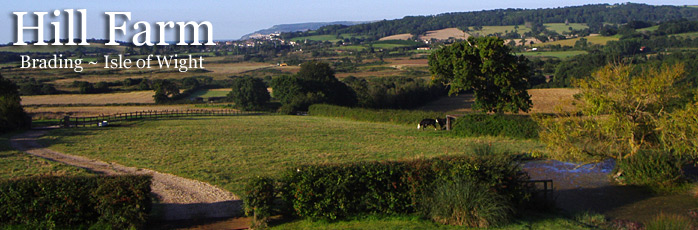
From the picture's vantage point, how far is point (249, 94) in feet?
210

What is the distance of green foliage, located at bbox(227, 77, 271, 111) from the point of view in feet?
209

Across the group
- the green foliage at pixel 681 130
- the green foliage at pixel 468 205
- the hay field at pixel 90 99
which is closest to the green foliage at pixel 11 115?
the hay field at pixel 90 99

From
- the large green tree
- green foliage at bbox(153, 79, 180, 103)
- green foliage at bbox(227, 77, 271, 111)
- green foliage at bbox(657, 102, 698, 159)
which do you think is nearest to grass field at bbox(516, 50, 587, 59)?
green foliage at bbox(227, 77, 271, 111)

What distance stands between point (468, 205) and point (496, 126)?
20.7m

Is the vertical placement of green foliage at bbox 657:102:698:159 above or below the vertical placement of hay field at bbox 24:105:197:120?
above

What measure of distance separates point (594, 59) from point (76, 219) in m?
76.5

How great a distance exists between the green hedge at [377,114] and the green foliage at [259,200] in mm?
27300

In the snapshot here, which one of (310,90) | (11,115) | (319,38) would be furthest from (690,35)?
(11,115)

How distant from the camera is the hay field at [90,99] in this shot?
6225cm

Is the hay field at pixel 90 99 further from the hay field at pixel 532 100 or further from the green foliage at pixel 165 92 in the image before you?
the hay field at pixel 532 100

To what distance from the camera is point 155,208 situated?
12367 mm

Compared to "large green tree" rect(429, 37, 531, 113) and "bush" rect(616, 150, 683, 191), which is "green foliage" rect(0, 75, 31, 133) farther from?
"bush" rect(616, 150, 683, 191)

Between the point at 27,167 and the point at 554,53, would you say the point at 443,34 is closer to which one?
the point at 554,53

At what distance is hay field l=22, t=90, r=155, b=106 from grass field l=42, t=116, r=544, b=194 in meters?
30.0
